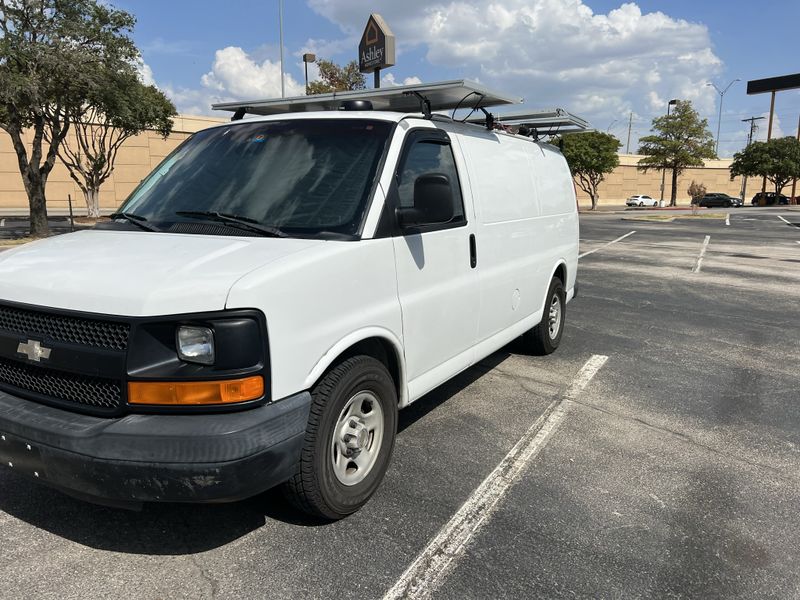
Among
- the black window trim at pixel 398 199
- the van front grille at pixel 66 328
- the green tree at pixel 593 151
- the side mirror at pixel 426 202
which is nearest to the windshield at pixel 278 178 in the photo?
the black window trim at pixel 398 199

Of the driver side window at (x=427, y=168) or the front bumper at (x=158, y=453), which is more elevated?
the driver side window at (x=427, y=168)

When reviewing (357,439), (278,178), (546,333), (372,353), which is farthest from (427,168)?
(546,333)

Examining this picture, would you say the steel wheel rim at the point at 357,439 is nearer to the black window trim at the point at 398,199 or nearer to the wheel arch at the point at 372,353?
the wheel arch at the point at 372,353

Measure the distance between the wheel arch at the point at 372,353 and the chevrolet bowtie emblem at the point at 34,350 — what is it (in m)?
1.14

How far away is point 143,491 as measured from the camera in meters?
2.52

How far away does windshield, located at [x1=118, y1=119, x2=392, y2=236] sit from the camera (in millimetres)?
3348

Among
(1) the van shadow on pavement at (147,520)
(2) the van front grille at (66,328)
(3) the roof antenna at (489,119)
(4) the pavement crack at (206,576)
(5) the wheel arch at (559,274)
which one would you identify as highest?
(3) the roof antenna at (489,119)

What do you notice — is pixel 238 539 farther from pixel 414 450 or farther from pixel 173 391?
Answer: pixel 414 450

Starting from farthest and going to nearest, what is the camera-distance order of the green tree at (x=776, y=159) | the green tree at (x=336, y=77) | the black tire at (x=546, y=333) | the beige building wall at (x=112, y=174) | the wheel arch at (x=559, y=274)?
the green tree at (x=776, y=159) → the beige building wall at (x=112, y=174) → the green tree at (x=336, y=77) → the black tire at (x=546, y=333) → the wheel arch at (x=559, y=274)

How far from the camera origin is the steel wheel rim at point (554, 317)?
6.41 metres

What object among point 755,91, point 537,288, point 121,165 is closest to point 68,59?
point 537,288

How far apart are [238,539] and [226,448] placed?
85 centimetres

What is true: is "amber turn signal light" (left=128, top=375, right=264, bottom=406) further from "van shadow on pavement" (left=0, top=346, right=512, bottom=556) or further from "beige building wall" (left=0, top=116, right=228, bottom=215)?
"beige building wall" (left=0, top=116, right=228, bottom=215)

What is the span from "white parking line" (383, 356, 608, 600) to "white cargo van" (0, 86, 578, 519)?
0.49 metres
